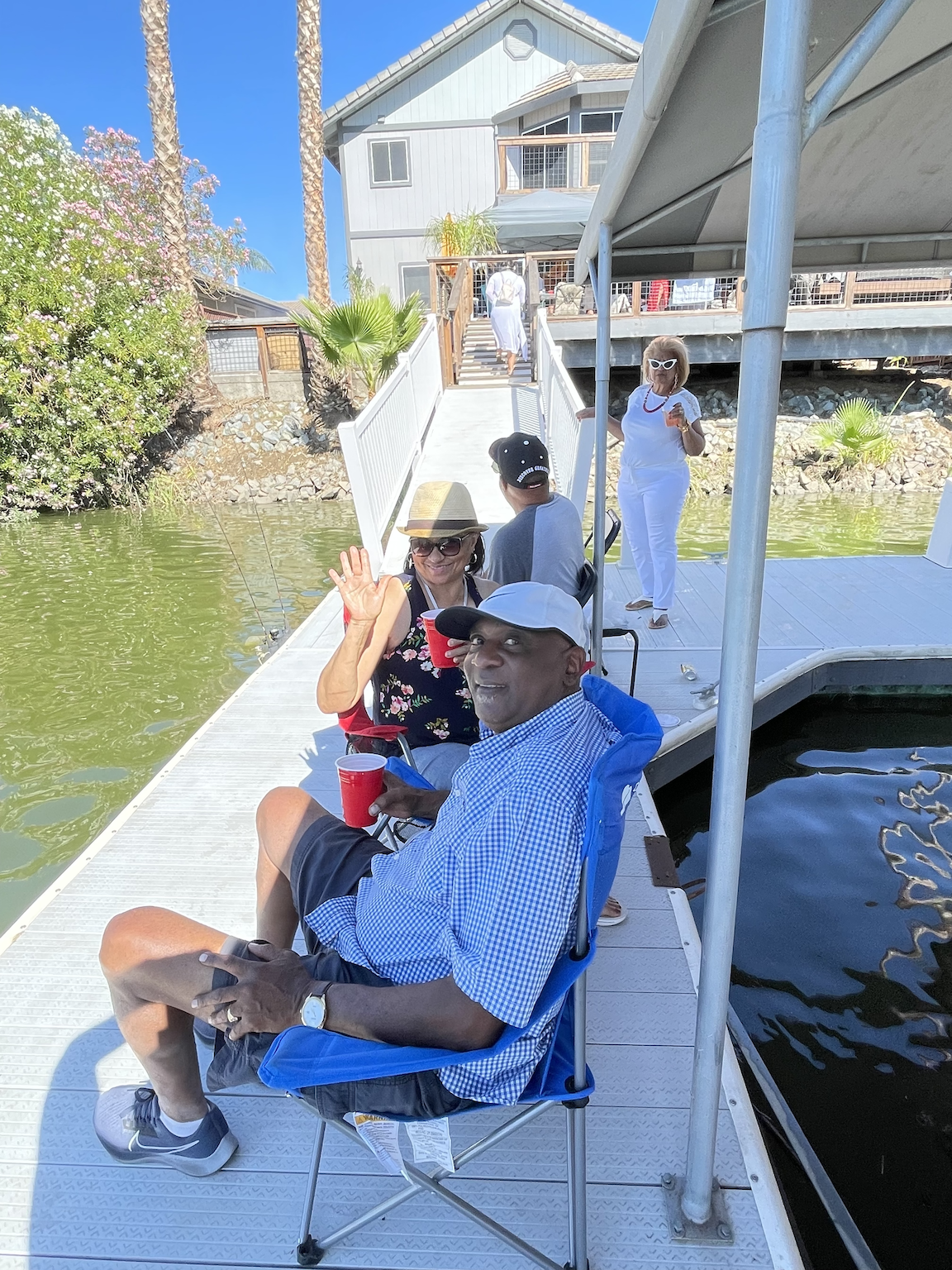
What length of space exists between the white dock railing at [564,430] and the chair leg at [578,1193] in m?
3.73

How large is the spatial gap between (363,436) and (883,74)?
4709mm

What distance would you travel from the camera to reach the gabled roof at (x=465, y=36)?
20062 mm

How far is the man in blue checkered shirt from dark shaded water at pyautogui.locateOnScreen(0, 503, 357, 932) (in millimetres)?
2570

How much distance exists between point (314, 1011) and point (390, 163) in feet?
78.9

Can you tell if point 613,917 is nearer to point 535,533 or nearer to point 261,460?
point 535,533

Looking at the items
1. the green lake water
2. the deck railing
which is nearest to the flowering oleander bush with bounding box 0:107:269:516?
the green lake water

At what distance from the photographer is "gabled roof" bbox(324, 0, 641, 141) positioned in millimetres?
20062

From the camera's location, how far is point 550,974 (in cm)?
138

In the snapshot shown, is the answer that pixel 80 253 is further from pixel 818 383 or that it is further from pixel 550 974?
pixel 550 974

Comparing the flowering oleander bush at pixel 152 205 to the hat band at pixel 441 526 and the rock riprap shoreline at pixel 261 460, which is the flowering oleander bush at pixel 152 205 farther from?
the hat band at pixel 441 526

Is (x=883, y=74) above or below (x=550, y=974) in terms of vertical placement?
above

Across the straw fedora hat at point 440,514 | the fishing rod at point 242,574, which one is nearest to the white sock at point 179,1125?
the straw fedora hat at point 440,514

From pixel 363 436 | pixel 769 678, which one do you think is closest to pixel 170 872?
pixel 769 678

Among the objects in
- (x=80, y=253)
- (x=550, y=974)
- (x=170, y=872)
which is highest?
(x=80, y=253)
